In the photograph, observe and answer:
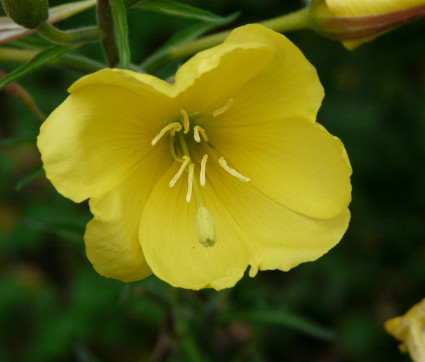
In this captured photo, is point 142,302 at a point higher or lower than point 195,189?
lower

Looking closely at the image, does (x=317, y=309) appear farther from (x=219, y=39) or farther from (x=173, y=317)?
(x=219, y=39)

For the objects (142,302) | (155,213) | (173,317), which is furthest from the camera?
(142,302)

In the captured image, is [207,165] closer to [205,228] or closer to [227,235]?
[227,235]

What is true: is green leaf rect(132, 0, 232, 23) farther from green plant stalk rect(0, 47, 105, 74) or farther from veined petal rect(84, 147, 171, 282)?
veined petal rect(84, 147, 171, 282)

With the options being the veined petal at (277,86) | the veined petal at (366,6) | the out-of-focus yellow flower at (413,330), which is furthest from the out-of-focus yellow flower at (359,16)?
the out-of-focus yellow flower at (413,330)

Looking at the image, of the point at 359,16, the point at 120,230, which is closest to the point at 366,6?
the point at 359,16

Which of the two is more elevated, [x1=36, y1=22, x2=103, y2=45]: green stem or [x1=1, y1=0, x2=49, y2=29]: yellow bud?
[x1=1, y1=0, x2=49, y2=29]: yellow bud

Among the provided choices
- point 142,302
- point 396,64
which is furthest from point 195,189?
point 396,64

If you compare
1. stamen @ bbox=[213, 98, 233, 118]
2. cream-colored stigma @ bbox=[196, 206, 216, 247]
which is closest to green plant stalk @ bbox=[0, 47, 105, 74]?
stamen @ bbox=[213, 98, 233, 118]

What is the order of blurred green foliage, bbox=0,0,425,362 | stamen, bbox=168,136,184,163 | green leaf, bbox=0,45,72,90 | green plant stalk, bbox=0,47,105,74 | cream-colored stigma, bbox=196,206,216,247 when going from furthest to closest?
blurred green foliage, bbox=0,0,425,362, green plant stalk, bbox=0,47,105,74, stamen, bbox=168,136,184,163, green leaf, bbox=0,45,72,90, cream-colored stigma, bbox=196,206,216,247
